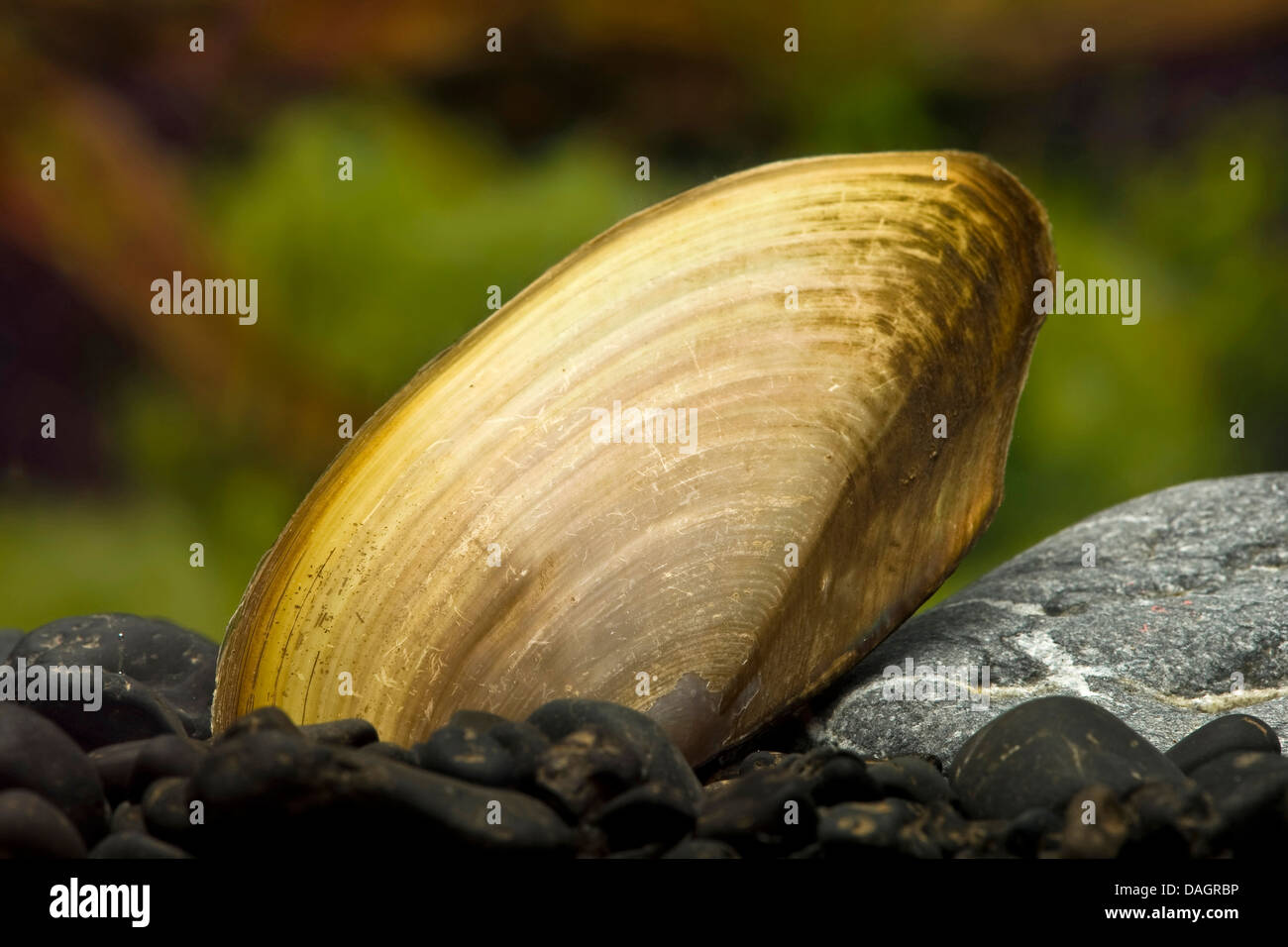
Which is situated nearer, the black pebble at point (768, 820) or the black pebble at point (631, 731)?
the black pebble at point (768, 820)

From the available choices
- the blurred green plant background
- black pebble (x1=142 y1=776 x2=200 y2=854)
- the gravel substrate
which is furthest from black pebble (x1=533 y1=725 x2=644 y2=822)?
the blurred green plant background

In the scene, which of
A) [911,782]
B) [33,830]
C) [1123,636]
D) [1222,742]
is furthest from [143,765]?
[1123,636]

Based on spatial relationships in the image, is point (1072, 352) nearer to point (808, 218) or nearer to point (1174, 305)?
point (1174, 305)

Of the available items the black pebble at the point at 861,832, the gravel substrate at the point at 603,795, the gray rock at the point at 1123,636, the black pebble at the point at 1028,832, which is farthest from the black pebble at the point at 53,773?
the gray rock at the point at 1123,636

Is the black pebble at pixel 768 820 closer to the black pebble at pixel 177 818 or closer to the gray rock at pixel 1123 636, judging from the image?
the black pebble at pixel 177 818

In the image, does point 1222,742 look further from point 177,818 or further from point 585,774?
point 177,818

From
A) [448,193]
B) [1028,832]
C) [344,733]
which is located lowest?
[1028,832]

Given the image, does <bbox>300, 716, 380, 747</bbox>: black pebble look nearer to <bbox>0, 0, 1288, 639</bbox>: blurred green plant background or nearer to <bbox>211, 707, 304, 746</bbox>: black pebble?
<bbox>211, 707, 304, 746</bbox>: black pebble
